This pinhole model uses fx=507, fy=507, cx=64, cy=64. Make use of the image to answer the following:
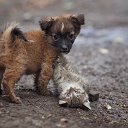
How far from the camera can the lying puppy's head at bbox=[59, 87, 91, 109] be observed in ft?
23.7

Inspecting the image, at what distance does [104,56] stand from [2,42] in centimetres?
606

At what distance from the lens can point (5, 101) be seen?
7148mm

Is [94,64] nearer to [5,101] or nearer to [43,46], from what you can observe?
[43,46]

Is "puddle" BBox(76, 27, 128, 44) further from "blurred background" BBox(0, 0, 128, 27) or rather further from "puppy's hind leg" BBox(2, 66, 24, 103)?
"puppy's hind leg" BBox(2, 66, 24, 103)

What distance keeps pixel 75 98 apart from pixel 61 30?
3.70ft

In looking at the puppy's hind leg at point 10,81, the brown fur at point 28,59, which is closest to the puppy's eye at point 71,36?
the brown fur at point 28,59

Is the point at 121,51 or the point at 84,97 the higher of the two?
the point at 121,51

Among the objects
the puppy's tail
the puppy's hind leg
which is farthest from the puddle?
the puppy's hind leg

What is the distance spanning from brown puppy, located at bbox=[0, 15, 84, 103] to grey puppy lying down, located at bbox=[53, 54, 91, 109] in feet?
0.56

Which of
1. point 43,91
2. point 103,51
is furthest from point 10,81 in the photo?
point 103,51

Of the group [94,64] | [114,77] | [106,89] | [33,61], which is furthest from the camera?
[94,64]

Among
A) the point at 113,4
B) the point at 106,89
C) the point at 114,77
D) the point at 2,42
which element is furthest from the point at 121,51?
the point at 113,4

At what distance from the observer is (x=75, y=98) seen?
7266 millimetres

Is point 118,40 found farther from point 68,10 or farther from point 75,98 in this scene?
point 75,98
